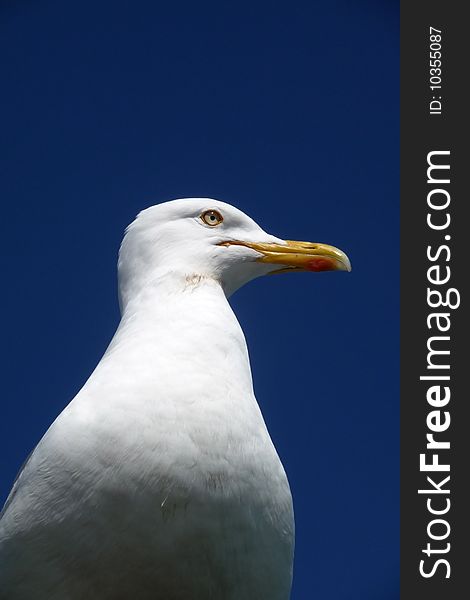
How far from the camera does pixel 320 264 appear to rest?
5.88 metres

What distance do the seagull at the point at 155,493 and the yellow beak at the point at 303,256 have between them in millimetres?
1201

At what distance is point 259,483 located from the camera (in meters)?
4.23

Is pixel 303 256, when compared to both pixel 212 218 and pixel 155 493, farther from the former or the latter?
pixel 155 493

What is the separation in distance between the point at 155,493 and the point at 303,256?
7.57 feet

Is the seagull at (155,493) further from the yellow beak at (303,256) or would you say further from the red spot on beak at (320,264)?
the red spot on beak at (320,264)

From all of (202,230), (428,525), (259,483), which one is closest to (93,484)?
(259,483)

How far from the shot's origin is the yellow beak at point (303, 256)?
5.78 m

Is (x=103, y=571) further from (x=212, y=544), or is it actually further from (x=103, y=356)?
(x=103, y=356)

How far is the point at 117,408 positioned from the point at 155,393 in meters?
0.19

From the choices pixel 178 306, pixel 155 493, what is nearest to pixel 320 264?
pixel 178 306

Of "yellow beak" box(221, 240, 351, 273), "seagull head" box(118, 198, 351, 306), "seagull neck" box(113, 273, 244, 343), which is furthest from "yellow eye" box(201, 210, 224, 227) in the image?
"seagull neck" box(113, 273, 244, 343)

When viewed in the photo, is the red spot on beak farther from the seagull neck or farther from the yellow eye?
the seagull neck

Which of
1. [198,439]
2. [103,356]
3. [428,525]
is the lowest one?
[428,525]

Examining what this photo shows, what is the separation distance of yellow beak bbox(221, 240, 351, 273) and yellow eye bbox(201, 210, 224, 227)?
0.69ft
